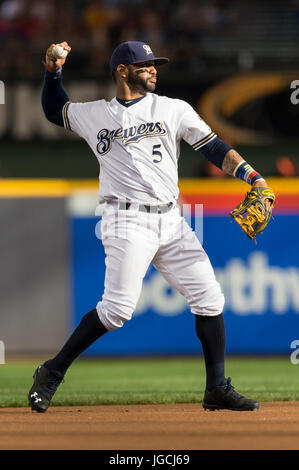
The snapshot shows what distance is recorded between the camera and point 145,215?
4.57 m

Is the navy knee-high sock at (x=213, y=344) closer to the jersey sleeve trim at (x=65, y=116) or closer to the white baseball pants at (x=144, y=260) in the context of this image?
the white baseball pants at (x=144, y=260)

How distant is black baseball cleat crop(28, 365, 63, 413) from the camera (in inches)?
187

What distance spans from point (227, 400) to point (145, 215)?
105cm

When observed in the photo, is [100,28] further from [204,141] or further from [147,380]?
[204,141]

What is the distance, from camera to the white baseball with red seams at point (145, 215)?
178 inches

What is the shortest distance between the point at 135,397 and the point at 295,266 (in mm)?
4497

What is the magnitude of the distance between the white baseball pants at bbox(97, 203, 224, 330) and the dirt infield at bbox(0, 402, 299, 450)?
0.53 m

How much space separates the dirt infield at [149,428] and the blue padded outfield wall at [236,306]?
4573 millimetres

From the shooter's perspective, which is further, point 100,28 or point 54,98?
point 100,28

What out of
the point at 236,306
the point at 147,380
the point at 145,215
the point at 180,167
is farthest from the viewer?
the point at 180,167

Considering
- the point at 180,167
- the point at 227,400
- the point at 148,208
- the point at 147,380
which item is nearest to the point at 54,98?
the point at 148,208

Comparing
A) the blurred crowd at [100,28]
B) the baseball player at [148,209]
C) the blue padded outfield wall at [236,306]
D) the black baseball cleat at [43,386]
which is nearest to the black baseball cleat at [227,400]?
the baseball player at [148,209]

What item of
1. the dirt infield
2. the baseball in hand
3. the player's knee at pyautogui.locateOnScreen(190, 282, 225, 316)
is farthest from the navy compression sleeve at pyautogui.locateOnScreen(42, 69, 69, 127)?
the dirt infield

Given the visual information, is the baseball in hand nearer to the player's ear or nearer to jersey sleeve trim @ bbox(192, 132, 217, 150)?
the player's ear
